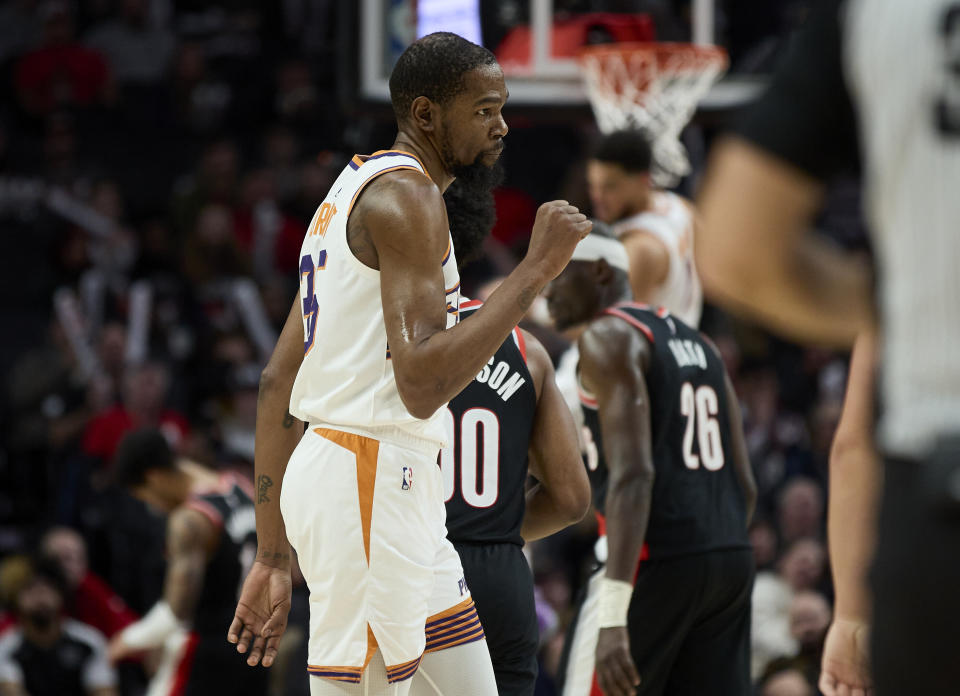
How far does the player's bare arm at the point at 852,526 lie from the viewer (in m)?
3.25

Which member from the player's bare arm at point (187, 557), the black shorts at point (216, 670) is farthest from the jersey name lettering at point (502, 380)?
the black shorts at point (216, 670)

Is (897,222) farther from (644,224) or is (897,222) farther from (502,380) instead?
(644,224)

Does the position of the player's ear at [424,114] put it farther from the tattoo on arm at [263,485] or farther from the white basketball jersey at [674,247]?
the white basketball jersey at [674,247]

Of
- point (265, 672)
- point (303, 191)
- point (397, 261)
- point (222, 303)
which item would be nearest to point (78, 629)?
point (265, 672)

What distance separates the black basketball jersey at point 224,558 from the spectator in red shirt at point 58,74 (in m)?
8.05

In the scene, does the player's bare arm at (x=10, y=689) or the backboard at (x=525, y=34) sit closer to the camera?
the backboard at (x=525, y=34)

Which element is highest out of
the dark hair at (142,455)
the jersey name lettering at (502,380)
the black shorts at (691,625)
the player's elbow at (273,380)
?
the player's elbow at (273,380)

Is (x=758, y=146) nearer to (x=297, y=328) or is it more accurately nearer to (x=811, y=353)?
(x=297, y=328)

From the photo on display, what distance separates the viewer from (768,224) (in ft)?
6.17

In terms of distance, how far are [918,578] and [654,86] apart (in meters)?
7.31

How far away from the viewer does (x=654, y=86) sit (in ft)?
28.6

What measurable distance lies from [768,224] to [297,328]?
1.95m

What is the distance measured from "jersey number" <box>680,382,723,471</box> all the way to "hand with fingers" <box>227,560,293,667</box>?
190 centimetres

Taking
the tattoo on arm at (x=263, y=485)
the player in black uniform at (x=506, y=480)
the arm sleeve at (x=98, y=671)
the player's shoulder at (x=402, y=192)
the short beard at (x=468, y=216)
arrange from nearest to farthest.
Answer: the player's shoulder at (x=402, y=192), the tattoo on arm at (x=263, y=485), the short beard at (x=468, y=216), the player in black uniform at (x=506, y=480), the arm sleeve at (x=98, y=671)
